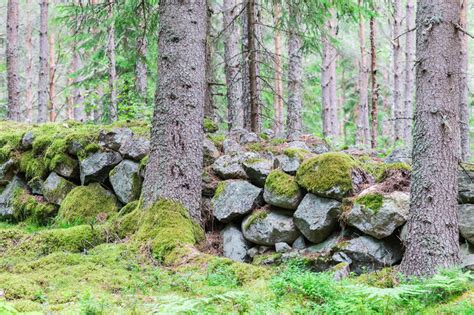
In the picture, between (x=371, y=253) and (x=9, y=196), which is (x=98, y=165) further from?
(x=371, y=253)

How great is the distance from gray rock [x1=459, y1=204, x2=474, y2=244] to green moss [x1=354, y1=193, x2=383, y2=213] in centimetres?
80

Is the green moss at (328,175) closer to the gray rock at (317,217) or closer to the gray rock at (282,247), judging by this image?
the gray rock at (317,217)

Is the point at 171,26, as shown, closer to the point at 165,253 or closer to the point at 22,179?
the point at 165,253

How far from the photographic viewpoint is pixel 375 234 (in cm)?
479

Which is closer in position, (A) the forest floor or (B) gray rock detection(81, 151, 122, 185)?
(A) the forest floor

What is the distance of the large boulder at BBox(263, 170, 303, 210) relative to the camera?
5605 mm

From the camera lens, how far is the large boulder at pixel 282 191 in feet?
18.4

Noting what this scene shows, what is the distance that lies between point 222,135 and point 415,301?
16.1 feet

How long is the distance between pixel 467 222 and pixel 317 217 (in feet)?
5.22

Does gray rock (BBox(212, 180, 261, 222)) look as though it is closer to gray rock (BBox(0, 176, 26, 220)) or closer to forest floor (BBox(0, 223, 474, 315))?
forest floor (BBox(0, 223, 474, 315))

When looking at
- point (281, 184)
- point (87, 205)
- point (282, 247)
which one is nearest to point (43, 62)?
point (87, 205)

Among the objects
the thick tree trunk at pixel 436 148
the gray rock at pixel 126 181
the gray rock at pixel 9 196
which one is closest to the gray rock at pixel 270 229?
the thick tree trunk at pixel 436 148

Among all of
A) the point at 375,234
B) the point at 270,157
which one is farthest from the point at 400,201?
the point at 270,157

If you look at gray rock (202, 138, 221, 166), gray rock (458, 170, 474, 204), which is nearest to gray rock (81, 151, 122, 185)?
gray rock (202, 138, 221, 166)
